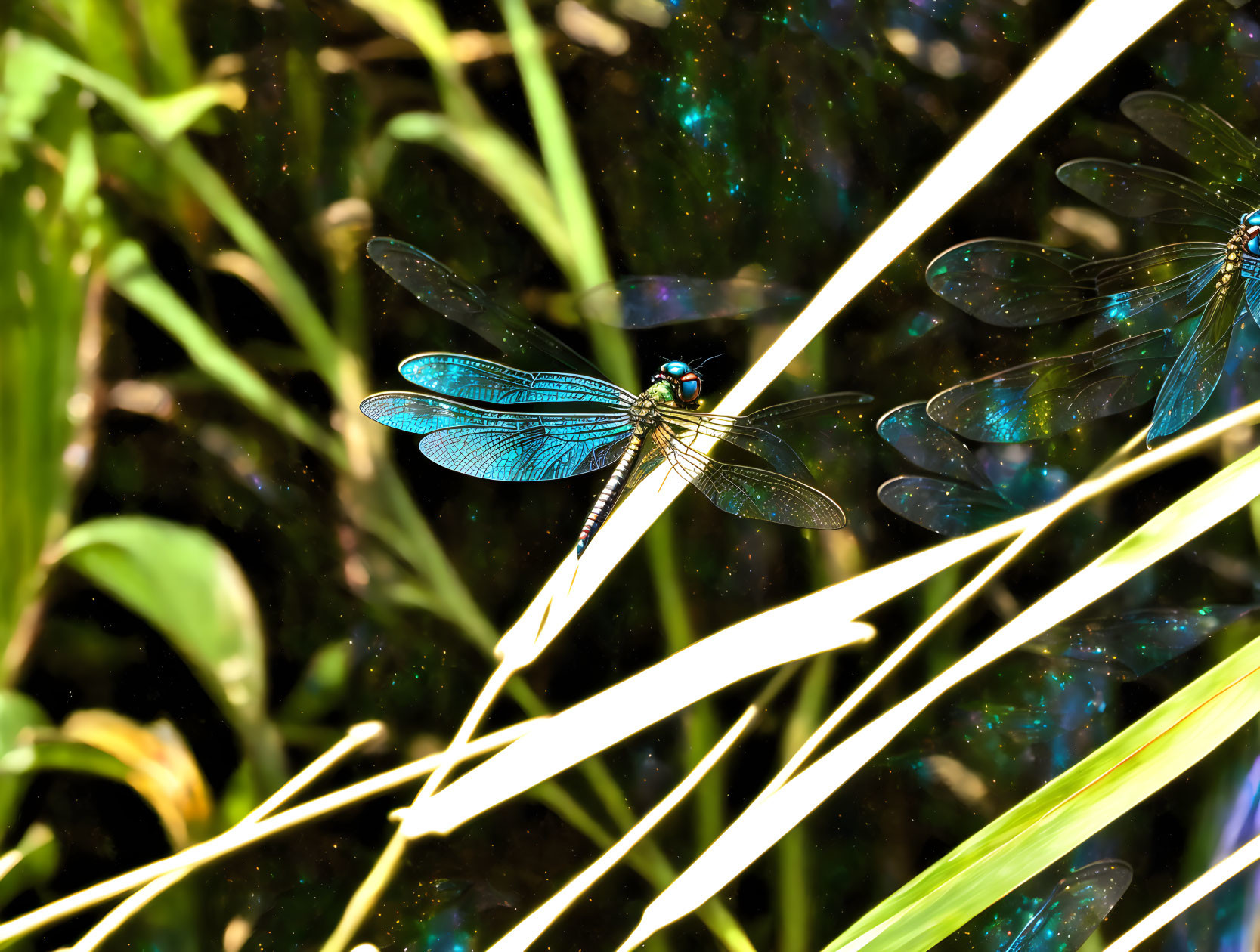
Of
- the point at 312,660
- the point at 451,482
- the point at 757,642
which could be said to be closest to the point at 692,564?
the point at 757,642

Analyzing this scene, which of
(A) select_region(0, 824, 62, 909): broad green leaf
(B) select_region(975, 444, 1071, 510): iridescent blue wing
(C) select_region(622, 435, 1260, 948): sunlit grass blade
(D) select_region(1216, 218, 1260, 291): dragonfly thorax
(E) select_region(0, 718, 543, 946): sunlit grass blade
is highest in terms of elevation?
(A) select_region(0, 824, 62, 909): broad green leaf

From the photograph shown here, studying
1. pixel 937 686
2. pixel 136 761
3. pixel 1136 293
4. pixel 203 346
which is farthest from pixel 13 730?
pixel 1136 293

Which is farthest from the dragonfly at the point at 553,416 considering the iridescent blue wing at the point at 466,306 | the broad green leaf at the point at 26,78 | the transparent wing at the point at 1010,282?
the broad green leaf at the point at 26,78

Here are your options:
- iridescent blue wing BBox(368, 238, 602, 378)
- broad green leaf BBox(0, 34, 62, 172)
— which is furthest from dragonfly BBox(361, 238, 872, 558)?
broad green leaf BBox(0, 34, 62, 172)

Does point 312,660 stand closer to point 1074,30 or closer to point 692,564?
point 692,564

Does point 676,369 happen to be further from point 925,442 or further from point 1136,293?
point 1136,293

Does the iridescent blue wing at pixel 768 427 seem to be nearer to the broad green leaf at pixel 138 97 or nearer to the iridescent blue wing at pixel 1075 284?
the iridescent blue wing at pixel 1075 284

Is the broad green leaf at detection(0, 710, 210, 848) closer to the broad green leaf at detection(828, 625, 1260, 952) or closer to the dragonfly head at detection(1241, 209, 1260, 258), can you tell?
the broad green leaf at detection(828, 625, 1260, 952)
